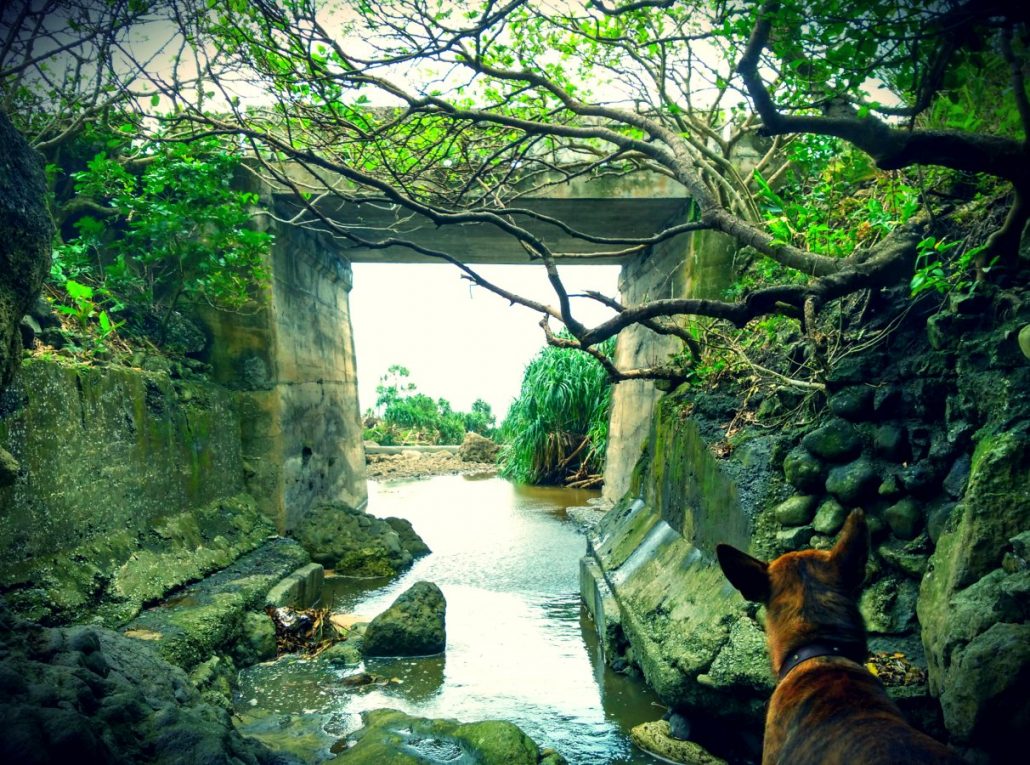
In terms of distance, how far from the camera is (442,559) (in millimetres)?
8562

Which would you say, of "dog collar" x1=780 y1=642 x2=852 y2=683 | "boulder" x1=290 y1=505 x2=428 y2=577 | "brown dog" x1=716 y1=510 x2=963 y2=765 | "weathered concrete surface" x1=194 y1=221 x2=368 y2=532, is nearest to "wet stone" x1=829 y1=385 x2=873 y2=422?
"brown dog" x1=716 y1=510 x2=963 y2=765

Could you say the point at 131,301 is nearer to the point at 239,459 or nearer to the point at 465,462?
the point at 239,459

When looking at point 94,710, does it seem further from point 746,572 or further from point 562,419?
point 562,419

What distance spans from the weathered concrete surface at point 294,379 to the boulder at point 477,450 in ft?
27.9

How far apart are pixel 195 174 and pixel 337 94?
1.98 meters

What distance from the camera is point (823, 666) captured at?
8.12 ft

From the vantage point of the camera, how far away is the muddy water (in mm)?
4082

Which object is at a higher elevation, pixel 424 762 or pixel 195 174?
pixel 195 174

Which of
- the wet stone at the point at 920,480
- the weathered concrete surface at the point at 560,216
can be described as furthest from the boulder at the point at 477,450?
the wet stone at the point at 920,480

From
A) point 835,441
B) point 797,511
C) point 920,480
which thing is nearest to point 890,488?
point 920,480

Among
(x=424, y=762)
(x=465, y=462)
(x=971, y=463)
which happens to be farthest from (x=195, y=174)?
(x=465, y=462)

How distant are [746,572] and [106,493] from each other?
14.6 feet

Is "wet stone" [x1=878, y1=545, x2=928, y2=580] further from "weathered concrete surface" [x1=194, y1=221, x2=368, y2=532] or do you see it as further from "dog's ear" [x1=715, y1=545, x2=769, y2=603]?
"weathered concrete surface" [x1=194, y1=221, x2=368, y2=532]

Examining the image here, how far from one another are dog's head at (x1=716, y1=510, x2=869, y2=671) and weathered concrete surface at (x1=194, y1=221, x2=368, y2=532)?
627cm
